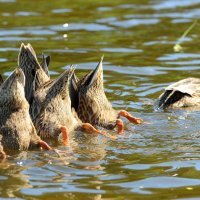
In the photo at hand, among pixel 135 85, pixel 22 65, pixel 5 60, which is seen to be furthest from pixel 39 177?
pixel 5 60

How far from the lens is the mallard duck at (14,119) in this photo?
8125mm

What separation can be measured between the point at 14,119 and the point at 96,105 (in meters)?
1.36

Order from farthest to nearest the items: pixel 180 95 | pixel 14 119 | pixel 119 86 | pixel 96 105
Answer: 1. pixel 119 86
2. pixel 180 95
3. pixel 96 105
4. pixel 14 119

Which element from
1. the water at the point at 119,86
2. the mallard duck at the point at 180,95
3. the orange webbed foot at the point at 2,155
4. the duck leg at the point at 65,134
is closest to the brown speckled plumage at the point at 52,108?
the duck leg at the point at 65,134

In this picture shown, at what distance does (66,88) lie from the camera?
29.0ft

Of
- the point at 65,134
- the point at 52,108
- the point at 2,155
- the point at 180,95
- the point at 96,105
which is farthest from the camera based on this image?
the point at 180,95

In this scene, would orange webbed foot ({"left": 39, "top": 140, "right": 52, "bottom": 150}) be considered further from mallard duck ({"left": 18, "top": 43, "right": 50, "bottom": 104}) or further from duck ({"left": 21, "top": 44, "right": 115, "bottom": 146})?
mallard duck ({"left": 18, "top": 43, "right": 50, "bottom": 104})

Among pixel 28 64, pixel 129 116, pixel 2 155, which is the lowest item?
pixel 2 155

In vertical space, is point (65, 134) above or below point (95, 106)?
below

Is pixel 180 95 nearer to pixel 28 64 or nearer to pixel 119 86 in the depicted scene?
pixel 119 86

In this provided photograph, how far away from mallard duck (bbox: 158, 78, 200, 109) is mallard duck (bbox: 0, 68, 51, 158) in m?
2.42

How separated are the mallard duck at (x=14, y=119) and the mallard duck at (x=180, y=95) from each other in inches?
95.1

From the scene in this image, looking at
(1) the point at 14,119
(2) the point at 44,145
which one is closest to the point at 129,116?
(2) the point at 44,145

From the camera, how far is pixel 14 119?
322 inches
